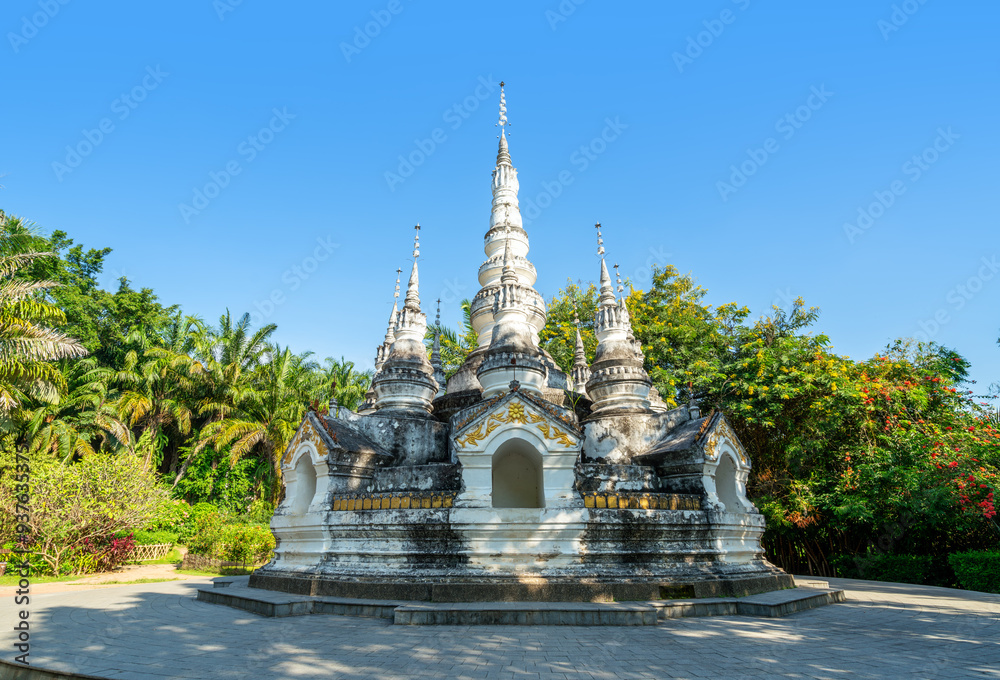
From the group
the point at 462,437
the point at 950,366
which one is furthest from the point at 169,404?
the point at 950,366

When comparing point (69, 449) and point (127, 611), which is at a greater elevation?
point (69, 449)

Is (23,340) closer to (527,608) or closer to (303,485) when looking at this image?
(303,485)

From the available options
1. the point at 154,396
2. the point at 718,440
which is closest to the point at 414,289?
the point at 718,440

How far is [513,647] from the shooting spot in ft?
21.4

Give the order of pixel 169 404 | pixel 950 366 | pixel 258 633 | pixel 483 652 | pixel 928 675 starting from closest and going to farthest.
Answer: pixel 928 675, pixel 483 652, pixel 258 633, pixel 950 366, pixel 169 404

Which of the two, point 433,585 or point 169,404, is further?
point 169,404

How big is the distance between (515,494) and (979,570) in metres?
11.3

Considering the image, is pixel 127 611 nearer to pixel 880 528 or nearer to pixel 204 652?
pixel 204 652

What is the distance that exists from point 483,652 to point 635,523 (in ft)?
15.1

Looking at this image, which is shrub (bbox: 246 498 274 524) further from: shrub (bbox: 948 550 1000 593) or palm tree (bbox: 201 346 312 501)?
shrub (bbox: 948 550 1000 593)

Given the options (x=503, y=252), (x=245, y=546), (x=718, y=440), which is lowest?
(x=245, y=546)

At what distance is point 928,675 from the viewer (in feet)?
17.8

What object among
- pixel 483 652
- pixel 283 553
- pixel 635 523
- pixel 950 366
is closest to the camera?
pixel 483 652

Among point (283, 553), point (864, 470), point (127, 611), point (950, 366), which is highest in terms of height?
point (950, 366)
